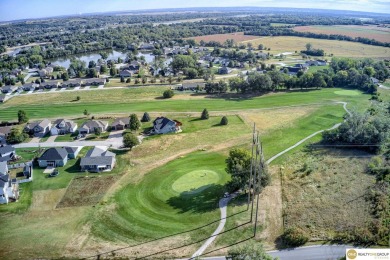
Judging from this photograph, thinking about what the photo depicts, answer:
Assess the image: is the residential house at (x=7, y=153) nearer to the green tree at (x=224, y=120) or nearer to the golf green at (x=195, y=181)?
the golf green at (x=195, y=181)

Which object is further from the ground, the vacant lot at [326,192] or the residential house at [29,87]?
the residential house at [29,87]

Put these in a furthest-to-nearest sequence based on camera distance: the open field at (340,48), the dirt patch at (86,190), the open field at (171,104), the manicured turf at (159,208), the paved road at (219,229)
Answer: the open field at (340,48) → the open field at (171,104) → the dirt patch at (86,190) → the manicured turf at (159,208) → the paved road at (219,229)

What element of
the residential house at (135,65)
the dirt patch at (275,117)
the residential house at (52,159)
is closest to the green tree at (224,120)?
the dirt patch at (275,117)

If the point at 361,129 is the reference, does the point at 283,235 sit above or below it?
below

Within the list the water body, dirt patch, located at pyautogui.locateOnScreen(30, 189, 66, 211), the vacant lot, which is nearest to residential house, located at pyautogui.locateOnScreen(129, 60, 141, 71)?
the water body

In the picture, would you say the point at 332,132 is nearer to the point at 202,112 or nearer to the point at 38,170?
the point at 202,112

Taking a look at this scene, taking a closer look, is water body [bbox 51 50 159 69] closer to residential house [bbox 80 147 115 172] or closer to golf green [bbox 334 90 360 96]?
golf green [bbox 334 90 360 96]

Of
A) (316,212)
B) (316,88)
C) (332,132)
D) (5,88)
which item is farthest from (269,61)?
(316,212)
